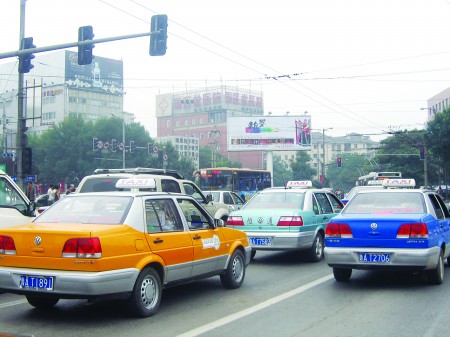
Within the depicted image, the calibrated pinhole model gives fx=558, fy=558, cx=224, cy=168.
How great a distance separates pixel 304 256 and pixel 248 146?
48.8 m

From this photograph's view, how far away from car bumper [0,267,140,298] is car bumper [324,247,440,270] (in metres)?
3.63

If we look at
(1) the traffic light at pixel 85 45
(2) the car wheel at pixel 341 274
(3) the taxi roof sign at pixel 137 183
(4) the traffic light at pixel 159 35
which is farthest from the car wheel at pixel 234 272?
(1) the traffic light at pixel 85 45

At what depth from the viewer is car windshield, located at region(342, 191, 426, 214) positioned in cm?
923

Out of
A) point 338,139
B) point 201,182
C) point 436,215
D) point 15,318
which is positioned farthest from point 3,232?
point 338,139

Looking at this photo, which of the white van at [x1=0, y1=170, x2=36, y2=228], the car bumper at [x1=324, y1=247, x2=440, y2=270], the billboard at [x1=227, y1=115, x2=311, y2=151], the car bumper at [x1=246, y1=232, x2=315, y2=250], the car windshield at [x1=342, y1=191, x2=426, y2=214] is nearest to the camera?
the car bumper at [x1=324, y1=247, x2=440, y2=270]

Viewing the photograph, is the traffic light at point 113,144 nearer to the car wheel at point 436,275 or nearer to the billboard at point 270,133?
the billboard at point 270,133

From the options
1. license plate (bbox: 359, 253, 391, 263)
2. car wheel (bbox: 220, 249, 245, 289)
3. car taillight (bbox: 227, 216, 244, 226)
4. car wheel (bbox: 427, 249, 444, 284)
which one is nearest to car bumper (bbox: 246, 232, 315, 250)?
car taillight (bbox: 227, 216, 244, 226)

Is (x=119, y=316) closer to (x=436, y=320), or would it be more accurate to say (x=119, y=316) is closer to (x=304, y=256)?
(x=436, y=320)

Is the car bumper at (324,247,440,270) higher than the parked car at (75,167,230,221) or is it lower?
lower

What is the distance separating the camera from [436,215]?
9.34 m

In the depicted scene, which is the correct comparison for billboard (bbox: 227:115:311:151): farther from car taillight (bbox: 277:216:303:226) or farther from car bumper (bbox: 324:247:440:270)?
car bumper (bbox: 324:247:440:270)

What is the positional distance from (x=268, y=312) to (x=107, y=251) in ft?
7.55

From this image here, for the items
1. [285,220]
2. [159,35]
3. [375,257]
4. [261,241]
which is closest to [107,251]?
[375,257]

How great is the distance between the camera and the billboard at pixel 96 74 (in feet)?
340
